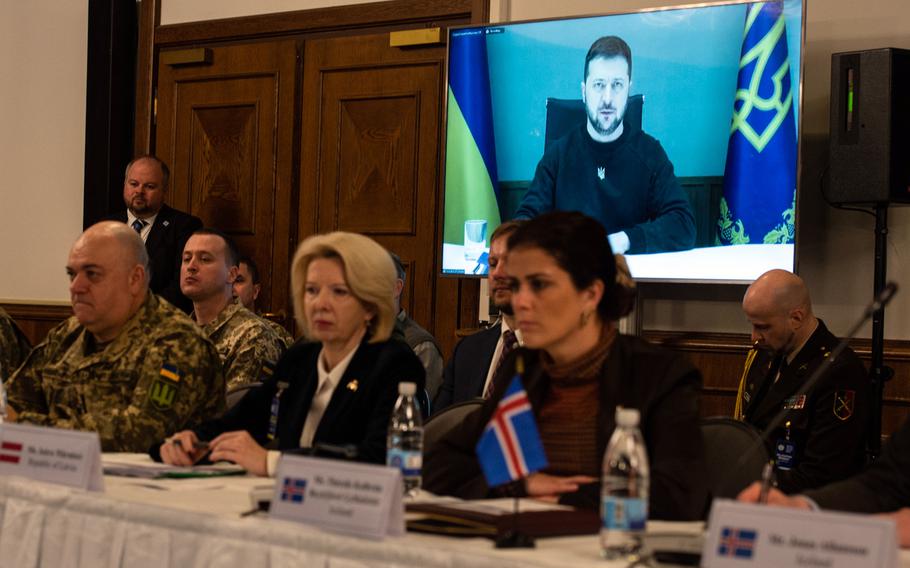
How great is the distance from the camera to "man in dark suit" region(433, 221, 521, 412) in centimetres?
436

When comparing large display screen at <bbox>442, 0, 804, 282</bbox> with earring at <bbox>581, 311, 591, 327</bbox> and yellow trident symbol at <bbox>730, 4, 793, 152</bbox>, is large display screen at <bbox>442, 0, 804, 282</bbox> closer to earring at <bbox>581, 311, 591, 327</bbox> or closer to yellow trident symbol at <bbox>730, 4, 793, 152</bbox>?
yellow trident symbol at <bbox>730, 4, 793, 152</bbox>

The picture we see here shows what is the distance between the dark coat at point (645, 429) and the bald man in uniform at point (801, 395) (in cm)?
147

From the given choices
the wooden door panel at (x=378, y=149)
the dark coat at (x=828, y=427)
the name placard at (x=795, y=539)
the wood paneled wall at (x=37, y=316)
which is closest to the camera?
the name placard at (x=795, y=539)

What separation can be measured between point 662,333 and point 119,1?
13.3 ft

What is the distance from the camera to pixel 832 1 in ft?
A: 17.8

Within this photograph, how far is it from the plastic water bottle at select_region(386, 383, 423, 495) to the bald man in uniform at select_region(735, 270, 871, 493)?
5.20 feet

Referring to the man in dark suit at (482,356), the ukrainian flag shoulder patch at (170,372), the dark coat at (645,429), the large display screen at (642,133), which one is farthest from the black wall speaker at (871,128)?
the ukrainian flag shoulder patch at (170,372)

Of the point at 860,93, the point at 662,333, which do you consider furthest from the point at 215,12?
the point at 860,93

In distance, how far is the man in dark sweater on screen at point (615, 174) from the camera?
220 inches

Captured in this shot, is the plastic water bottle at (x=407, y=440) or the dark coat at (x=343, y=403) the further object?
the dark coat at (x=343, y=403)

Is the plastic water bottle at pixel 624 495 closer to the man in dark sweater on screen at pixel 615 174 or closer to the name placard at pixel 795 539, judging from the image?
the name placard at pixel 795 539

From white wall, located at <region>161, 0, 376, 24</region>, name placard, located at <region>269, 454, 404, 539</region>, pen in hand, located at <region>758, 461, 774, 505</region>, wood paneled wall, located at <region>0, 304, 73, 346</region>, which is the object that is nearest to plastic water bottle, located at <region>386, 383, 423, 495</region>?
name placard, located at <region>269, 454, 404, 539</region>

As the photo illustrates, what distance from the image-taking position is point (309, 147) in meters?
6.99

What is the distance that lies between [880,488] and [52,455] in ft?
5.23
